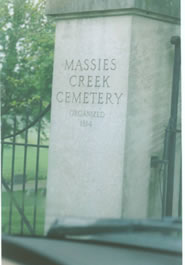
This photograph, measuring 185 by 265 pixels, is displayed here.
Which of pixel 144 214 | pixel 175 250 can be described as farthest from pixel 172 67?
pixel 175 250

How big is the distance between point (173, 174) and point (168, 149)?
0.16 metres

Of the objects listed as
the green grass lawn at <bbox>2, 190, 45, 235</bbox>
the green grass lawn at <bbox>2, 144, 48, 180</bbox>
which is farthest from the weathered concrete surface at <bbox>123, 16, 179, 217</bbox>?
the green grass lawn at <bbox>2, 144, 48, 180</bbox>

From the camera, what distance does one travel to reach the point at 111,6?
8.82 ft

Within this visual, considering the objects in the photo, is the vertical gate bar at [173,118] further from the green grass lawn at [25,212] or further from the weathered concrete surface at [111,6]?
the green grass lawn at [25,212]

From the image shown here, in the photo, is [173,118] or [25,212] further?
[25,212]

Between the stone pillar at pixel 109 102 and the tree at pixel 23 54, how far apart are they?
2.55 meters

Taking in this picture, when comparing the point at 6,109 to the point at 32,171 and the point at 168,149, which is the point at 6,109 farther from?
the point at 168,149

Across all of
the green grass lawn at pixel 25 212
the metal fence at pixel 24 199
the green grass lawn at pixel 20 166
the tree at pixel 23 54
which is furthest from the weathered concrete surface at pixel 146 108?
the tree at pixel 23 54

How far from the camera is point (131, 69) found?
2.69 metres

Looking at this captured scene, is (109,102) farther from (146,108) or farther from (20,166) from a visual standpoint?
(20,166)

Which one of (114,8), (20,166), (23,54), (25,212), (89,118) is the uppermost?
(23,54)

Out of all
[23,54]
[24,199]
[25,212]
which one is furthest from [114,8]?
[23,54]

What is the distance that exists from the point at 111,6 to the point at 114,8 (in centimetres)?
2

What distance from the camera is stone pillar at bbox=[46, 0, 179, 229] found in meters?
2.71
